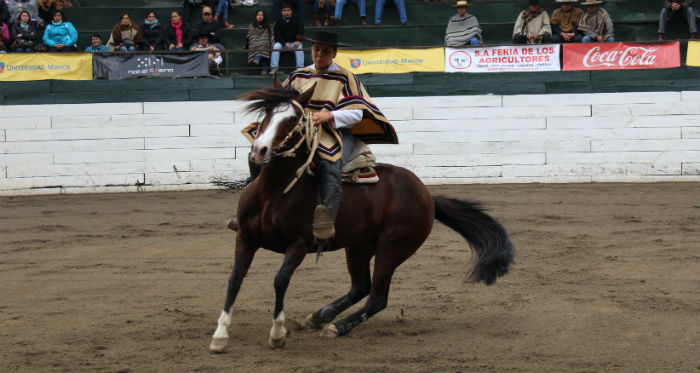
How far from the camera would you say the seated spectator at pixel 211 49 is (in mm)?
13680

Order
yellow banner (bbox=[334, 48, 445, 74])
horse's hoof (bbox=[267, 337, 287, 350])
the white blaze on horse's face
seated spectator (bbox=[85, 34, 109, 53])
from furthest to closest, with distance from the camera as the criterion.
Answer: seated spectator (bbox=[85, 34, 109, 53])
yellow banner (bbox=[334, 48, 445, 74])
horse's hoof (bbox=[267, 337, 287, 350])
the white blaze on horse's face

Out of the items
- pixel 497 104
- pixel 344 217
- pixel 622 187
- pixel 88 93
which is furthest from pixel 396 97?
pixel 344 217

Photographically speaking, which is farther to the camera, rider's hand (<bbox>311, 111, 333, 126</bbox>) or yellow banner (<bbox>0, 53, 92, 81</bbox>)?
yellow banner (<bbox>0, 53, 92, 81</bbox>)

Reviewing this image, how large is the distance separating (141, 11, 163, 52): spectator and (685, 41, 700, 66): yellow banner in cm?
876

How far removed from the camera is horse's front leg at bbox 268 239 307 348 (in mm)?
5164

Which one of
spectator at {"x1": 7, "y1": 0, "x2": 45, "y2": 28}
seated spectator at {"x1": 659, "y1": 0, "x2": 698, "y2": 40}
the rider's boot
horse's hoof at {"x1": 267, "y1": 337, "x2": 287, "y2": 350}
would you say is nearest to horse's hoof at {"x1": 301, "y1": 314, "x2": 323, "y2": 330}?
horse's hoof at {"x1": 267, "y1": 337, "x2": 287, "y2": 350}

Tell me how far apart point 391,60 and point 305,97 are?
839 cm

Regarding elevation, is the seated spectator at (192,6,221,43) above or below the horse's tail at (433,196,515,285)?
above

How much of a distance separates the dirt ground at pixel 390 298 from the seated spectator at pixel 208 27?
14.6 feet

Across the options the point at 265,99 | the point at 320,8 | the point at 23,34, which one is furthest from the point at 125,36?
the point at 265,99

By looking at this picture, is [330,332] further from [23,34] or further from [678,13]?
[678,13]

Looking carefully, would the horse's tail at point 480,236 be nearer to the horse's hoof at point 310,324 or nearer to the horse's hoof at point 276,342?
the horse's hoof at point 310,324

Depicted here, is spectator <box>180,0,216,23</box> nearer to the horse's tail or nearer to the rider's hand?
the horse's tail

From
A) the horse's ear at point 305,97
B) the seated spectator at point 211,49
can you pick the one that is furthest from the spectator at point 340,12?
the horse's ear at point 305,97
